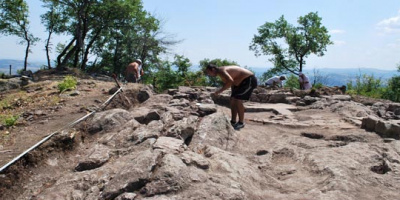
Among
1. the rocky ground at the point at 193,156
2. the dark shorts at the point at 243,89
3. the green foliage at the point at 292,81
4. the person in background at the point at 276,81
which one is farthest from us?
the green foliage at the point at 292,81

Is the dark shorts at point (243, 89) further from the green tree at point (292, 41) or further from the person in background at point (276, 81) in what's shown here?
the green tree at point (292, 41)

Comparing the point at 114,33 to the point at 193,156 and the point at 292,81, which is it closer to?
the point at 292,81

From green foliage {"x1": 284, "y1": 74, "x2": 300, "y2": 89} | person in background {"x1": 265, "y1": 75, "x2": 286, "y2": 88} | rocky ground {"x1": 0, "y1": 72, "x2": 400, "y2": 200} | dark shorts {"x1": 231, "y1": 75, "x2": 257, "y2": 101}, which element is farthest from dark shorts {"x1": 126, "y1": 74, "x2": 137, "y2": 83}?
green foliage {"x1": 284, "y1": 74, "x2": 300, "y2": 89}

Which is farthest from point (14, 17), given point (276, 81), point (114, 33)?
point (276, 81)

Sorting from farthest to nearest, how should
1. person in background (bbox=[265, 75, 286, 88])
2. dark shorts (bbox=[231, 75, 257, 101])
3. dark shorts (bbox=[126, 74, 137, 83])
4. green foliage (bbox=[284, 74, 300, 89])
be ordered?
green foliage (bbox=[284, 74, 300, 89])
person in background (bbox=[265, 75, 286, 88])
dark shorts (bbox=[126, 74, 137, 83])
dark shorts (bbox=[231, 75, 257, 101])

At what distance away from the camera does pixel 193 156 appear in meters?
3.85

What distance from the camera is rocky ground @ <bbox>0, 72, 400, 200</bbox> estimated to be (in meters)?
3.33

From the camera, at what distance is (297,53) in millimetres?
26453

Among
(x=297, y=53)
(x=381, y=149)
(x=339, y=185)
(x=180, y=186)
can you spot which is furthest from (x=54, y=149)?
(x=297, y=53)

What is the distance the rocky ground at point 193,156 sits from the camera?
3334 millimetres

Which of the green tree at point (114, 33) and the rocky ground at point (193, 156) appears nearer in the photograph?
the rocky ground at point (193, 156)

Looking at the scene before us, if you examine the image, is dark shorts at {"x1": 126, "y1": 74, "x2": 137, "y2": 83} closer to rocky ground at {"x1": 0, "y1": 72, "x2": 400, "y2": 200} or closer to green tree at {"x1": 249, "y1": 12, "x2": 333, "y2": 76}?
rocky ground at {"x1": 0, "y1": 72, "x2": 400, "y2": 200}

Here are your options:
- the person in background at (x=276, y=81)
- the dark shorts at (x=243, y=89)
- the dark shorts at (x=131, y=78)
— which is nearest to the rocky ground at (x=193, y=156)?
the dark shorts at (x=243, y=89)

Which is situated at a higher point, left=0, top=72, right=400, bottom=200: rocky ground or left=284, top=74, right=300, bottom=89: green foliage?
left=284, top=74, right=300, bottom=89: green foliage
